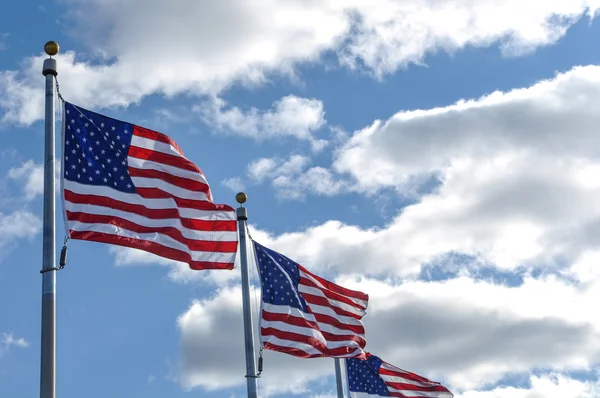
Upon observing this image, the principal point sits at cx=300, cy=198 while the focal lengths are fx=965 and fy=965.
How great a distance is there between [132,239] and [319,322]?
1554 centimetres

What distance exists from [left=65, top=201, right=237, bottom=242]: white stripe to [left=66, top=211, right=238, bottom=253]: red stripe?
9 centimetres

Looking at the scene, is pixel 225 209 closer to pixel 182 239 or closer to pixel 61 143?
pixel 182 239

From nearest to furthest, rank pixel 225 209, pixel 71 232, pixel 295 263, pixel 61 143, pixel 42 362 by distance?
pixel 42 362 → pixel 71 232 → pixel 61 143 → pixel 225 209 → pixel 295 263

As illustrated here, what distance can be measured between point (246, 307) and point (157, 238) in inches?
342

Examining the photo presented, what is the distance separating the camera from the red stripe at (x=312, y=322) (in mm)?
35969

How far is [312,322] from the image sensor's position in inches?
1503

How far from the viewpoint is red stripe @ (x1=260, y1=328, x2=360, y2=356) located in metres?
35.6

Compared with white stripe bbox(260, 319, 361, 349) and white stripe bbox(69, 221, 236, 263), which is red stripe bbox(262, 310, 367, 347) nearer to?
white stripe bbox(260, 319, 361, 349)

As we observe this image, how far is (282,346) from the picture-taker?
1401 inches

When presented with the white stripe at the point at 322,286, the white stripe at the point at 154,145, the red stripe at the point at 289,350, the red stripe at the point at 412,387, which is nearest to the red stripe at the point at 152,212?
the white stripe at the point at 154,145

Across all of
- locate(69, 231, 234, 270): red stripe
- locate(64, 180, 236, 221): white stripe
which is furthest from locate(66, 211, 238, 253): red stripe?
locate(64, 180, 236, 221): white stripe

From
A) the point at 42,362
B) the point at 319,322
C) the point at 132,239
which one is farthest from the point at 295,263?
the point at 42,362

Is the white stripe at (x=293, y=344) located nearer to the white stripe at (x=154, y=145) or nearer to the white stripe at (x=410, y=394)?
the white stripe at (x=154, y=145)

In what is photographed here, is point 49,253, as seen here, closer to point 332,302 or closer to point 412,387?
point 332,302
